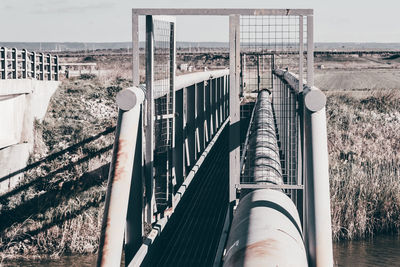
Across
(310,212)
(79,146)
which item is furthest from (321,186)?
(79,146)

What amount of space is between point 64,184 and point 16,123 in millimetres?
2689

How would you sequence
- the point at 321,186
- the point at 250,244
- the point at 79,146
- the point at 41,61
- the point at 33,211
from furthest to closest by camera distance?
the point at 41,61, the point at 79,146, the point at 33,211, the point at 321,186, the point at 250,244

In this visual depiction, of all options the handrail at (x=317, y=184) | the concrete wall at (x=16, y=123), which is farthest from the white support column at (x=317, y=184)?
the concrete wall at (x=16, y=123)

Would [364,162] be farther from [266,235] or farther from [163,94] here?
[266,235]

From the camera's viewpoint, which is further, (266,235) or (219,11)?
(219,11)

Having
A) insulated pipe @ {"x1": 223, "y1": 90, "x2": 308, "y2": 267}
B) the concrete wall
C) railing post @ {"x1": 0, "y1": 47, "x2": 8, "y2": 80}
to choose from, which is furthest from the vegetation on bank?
insulated pipe @ {"x1": 223, "y1": 90, "x2": 308, "y2": 267}

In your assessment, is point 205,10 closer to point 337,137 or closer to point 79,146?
point 79,146

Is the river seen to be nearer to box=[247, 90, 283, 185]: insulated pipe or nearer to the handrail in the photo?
box=[247, 90, 283, 185]: insulated pipe

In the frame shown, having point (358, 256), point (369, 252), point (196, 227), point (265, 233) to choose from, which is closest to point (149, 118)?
point (265, 233)

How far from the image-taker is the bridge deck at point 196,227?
11.1 metres

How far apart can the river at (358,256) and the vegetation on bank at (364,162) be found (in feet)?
1.19

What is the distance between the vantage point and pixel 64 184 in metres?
22.9

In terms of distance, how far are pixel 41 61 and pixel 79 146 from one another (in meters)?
6.04

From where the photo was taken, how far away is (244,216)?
8406mm
